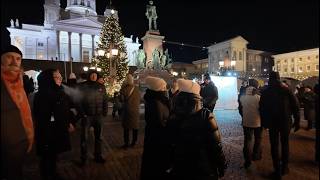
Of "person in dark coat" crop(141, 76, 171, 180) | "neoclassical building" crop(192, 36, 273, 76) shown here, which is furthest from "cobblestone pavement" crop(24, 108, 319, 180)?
"neoclassical building" crop(192, 36, 273, 76)

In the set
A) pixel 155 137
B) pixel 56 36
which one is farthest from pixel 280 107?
pixel 56 36

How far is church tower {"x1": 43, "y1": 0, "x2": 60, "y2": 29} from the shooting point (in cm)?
6834

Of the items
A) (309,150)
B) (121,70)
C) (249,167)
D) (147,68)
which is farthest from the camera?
(121,70)

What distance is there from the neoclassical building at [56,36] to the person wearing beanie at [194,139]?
6304cm

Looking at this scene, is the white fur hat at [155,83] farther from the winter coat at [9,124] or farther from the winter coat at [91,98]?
the winter coat at [91,98]

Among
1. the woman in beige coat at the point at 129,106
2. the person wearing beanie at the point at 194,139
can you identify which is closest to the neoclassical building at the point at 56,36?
the woman in beige coat at the point at 129,106

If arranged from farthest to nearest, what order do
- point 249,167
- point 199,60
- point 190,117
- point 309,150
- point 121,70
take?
point 199,60 < point 121,70 < point 309,150 < point 249,167 < point 190,117

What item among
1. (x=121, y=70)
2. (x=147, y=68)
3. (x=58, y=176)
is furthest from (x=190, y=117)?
(x=121, y=70)

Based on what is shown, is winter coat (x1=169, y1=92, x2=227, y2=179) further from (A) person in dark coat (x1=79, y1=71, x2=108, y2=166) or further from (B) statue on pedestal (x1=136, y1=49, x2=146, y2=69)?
(B) statue on pedestal (x1=136, y1=49, x2=146, y2=69)

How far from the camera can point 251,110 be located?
6.24 m

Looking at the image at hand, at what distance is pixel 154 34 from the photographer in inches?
1018

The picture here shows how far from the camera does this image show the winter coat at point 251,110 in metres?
6.20

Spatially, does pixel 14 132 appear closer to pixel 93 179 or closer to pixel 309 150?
pixel 93 179

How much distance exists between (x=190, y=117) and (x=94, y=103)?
3828 mm
